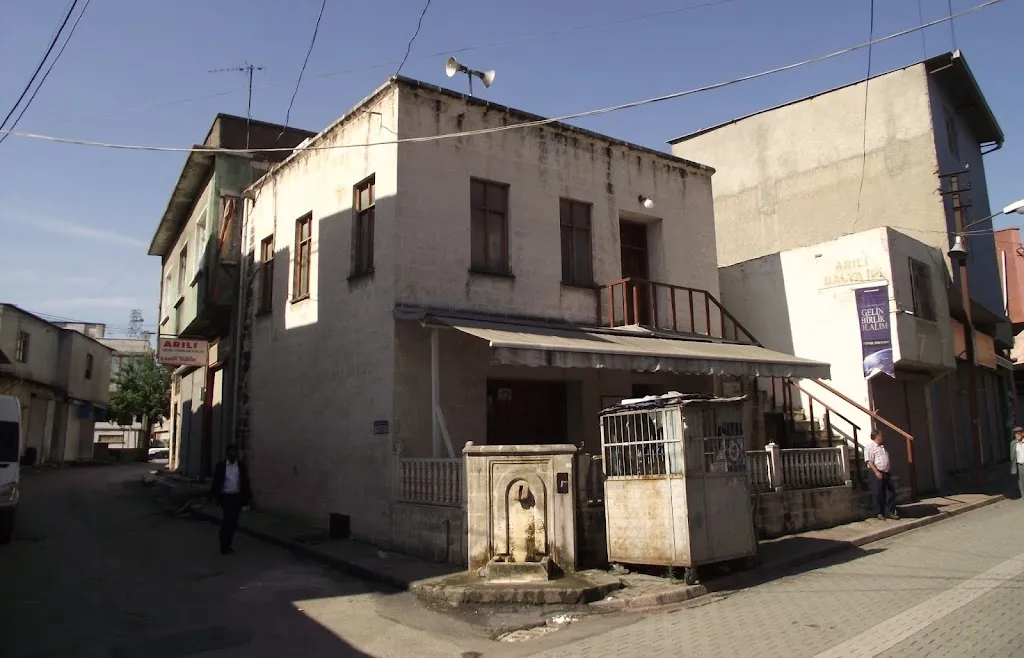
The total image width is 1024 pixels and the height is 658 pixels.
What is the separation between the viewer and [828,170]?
21.7 m

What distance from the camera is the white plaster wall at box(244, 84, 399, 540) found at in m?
11.4

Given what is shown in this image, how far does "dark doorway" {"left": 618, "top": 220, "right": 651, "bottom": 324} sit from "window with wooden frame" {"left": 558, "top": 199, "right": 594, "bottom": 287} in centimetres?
93

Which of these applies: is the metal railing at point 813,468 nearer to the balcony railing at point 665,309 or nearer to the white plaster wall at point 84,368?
the balcony railing at point 665,309

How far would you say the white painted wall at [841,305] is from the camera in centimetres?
1551

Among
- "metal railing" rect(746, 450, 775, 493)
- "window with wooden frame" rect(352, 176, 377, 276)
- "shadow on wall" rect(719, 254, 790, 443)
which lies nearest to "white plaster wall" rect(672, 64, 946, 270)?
"shadow on wall" rect(719, 254, 790, 443)

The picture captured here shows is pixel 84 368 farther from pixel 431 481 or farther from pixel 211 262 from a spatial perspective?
pixel 431 481

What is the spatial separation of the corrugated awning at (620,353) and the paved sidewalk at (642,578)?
2.87m

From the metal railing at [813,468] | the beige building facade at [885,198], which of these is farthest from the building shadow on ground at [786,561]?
the beige building facade at [885,198]

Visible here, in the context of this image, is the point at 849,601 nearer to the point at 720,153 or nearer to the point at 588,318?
the point at 588,318

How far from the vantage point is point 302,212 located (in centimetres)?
1424

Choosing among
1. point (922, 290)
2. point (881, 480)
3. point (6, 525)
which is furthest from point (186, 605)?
point (922, 290)

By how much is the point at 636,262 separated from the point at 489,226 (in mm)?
4273

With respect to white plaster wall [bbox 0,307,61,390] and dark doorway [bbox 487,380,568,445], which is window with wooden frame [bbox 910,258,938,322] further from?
white plaster wall [bbox 0,307,61,390]

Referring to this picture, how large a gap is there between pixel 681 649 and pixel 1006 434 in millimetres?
25777
